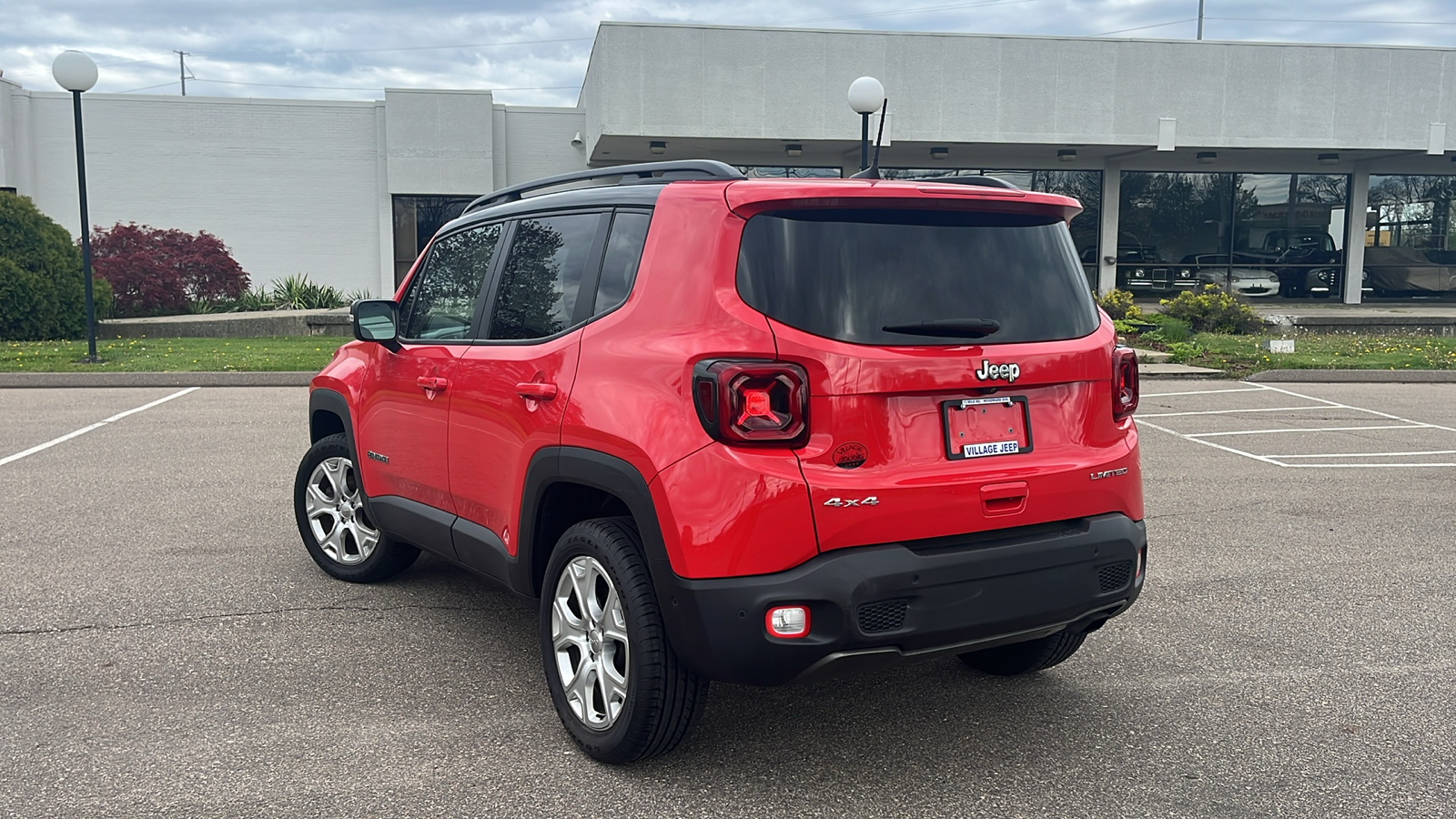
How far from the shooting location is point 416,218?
28297 mm

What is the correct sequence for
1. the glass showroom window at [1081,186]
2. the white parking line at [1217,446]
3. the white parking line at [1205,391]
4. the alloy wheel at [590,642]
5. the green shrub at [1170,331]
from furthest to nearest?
1. the glass showroom window at [1081,186]
2. the green shrub at [1170,331]
3. the white parking line at [1205,391]
4. the white parking line at [1217,446]
5. the alloy wheel at [590,642]

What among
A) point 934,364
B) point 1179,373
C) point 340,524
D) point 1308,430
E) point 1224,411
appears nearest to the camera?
point 934,364

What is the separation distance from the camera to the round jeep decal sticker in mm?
3260

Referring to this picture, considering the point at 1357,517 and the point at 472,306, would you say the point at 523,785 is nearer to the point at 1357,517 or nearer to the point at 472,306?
the point at 472,306

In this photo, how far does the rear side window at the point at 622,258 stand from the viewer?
3.72 metres

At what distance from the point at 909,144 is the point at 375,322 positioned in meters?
20.8

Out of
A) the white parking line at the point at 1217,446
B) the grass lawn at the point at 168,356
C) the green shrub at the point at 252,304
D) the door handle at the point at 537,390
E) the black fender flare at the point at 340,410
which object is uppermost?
the door handle at the point at 537,390

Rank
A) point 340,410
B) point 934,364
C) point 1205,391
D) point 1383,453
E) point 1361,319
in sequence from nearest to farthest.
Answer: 1. point 934,364
2. point 340,410
3. point 1383,453
4. point 1205,391
5. point 1361,319

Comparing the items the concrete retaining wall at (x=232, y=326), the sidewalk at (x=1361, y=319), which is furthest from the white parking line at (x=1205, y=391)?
the concrete retaining wall at (x=232, y=326)

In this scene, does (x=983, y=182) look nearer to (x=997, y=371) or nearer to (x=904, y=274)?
(x=904, y=274)

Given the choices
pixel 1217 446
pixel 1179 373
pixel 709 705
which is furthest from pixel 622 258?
pixel 1179 373

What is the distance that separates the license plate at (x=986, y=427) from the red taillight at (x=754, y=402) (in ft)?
1.54

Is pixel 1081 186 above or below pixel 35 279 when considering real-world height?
above

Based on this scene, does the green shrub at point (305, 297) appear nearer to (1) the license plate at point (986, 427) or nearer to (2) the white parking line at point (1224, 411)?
(2) the white parking line at point (1224, 411)
